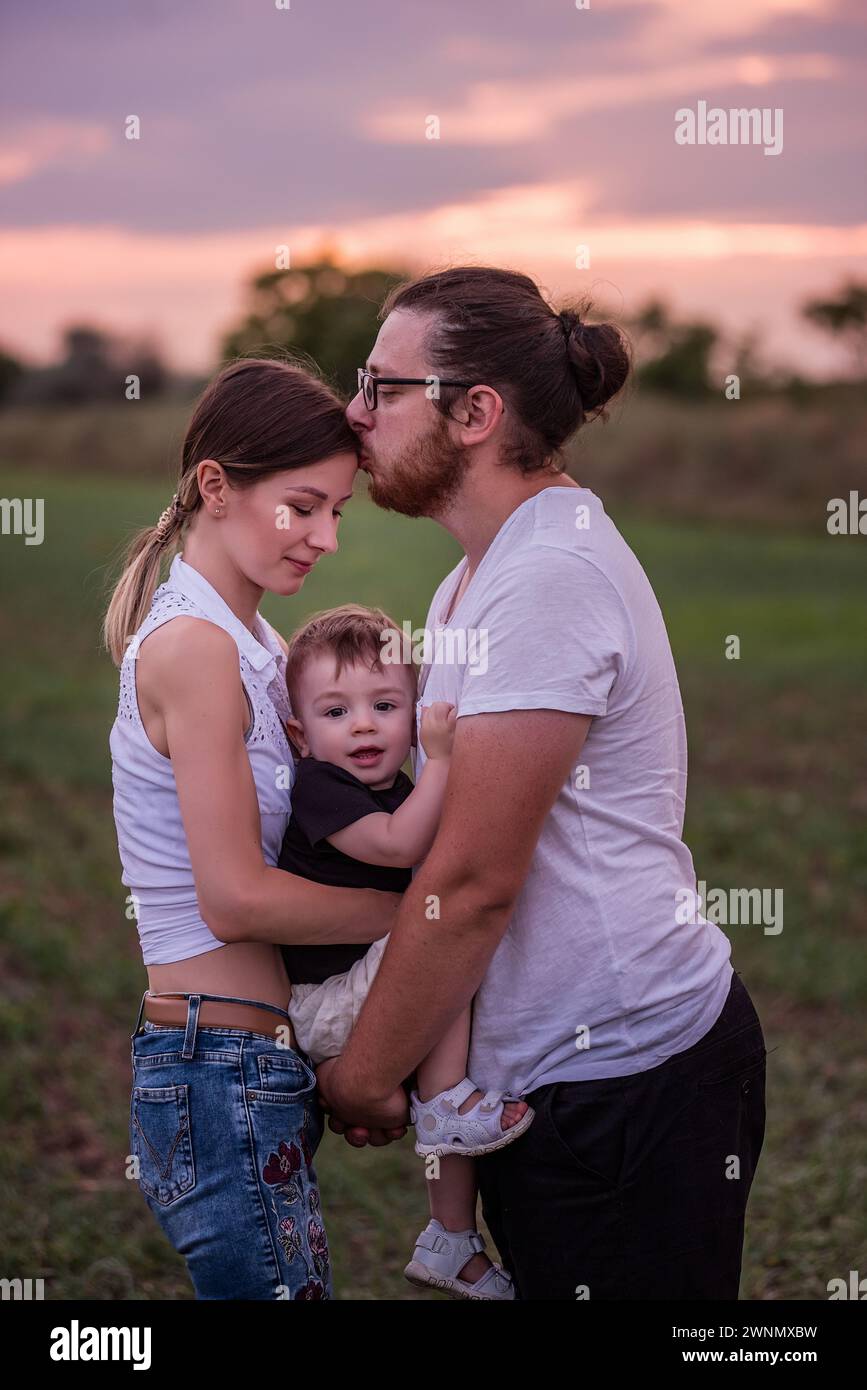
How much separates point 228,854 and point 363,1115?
56 cm

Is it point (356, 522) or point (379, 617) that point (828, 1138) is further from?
point (356, 522)

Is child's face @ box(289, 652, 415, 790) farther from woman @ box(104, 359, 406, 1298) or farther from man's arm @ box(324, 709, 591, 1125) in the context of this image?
man's arm @ box(324, 709, 591, 1125)

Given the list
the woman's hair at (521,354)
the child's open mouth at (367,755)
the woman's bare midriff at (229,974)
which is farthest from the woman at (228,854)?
the woman's hair at (521,354)

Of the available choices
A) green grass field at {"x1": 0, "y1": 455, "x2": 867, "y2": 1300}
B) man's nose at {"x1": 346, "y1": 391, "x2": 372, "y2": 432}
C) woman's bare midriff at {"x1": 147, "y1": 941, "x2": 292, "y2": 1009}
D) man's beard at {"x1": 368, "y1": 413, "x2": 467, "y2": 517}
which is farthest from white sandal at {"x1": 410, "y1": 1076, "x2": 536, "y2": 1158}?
green grass field at {"x1": 0, "y1": 455, "x2": 867, "y2": 1300}

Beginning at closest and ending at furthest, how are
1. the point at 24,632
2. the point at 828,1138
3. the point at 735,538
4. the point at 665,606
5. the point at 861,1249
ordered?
the point at 861,1249, the point at 828,1138, the point at 24,632, the point at 665,606, the point at 735,538

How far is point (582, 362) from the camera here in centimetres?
248

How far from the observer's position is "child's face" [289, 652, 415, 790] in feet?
8.34

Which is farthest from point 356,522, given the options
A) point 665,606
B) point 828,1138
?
point 828,1138

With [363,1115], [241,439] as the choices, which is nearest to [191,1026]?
[363,1115]

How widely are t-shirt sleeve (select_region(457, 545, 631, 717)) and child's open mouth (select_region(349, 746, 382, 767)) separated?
0.36 meters

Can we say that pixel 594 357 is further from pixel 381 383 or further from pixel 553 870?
pixel 553 870

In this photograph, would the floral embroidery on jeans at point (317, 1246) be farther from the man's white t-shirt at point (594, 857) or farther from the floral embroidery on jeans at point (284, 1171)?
the man's white t-shirt at point (594, 857)

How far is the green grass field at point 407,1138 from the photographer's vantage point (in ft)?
13.2

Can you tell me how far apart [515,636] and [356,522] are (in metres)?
29.4
